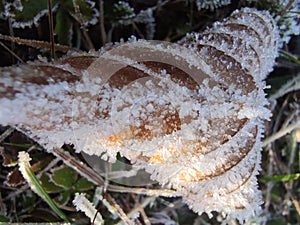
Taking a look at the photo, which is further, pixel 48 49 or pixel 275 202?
pixel 275 202

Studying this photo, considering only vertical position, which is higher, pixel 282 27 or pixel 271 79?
pixel 282 27

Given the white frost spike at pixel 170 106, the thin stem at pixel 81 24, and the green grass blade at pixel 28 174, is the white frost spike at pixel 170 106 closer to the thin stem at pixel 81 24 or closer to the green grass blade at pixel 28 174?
the green grass blade at pixel 28 174

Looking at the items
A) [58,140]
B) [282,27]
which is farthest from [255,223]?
[58,140]

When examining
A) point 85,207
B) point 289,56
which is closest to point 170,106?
point 85,207

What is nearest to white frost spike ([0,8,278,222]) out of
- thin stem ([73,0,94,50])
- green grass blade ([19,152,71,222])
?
green grass blade ([19,152,71,222])

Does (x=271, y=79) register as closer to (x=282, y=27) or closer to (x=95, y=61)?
(x=282, y=27)

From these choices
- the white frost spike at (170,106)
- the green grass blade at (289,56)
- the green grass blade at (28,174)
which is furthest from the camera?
the green grass blade at (289,56)

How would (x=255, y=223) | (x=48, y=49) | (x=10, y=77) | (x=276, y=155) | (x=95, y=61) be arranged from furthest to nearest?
(x=276, y=155) < (x=255, y=223) < (x=48, y=49) < (x=95, y=61) < (x=10, y=77)

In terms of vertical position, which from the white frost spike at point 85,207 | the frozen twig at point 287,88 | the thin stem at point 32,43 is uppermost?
the thin stem at point 32,43

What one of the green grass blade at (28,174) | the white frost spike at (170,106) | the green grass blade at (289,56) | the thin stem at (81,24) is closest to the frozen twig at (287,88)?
Answer: the green grass blade at (289,56)
